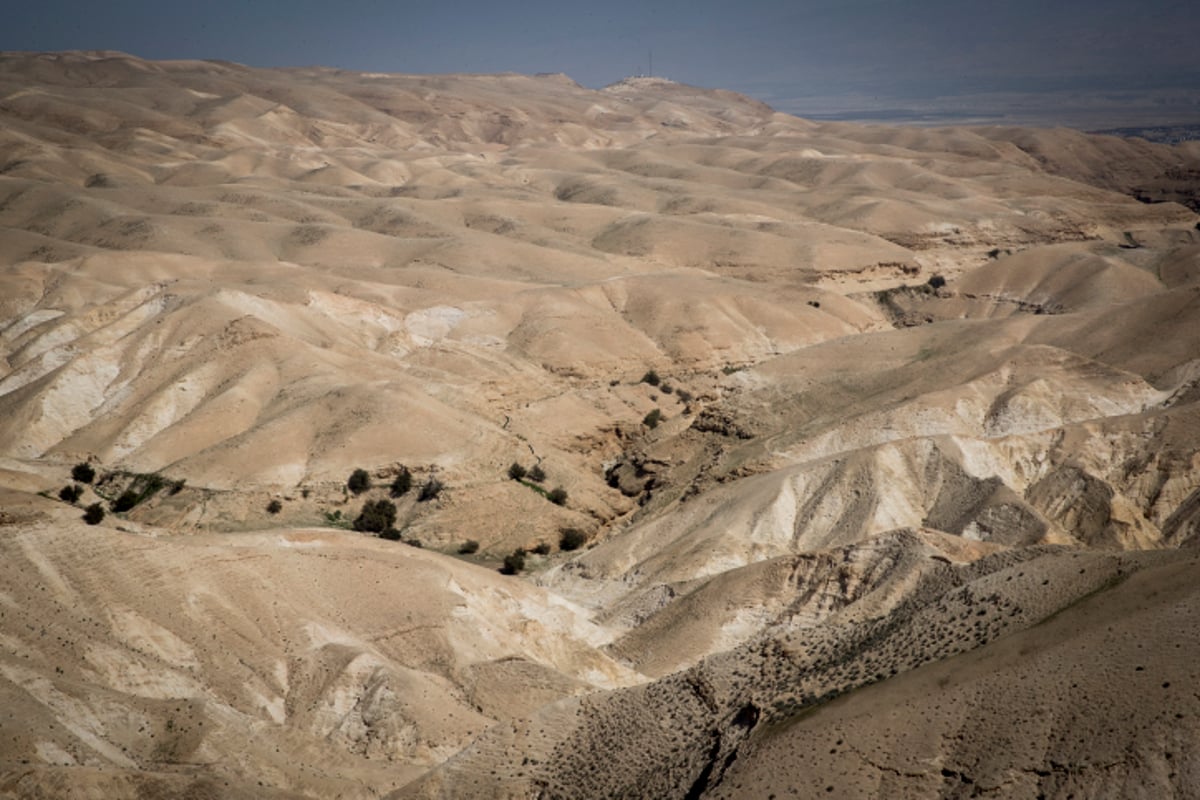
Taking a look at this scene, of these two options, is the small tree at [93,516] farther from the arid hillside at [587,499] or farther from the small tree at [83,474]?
the small tree at [83,474]

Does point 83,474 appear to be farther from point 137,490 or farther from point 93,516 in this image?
point 93,516

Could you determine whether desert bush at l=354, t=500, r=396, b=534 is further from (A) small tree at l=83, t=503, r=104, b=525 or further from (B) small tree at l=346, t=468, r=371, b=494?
(A) small tree at l=83, t=503, r=104, b=525

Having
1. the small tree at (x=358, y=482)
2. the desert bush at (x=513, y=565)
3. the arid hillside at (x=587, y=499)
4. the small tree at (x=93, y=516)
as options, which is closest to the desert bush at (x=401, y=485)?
the arid hillside at (x=587, y=499)

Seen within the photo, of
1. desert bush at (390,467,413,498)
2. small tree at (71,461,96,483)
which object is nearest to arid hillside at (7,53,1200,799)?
desert bush at (390,467,413,498)

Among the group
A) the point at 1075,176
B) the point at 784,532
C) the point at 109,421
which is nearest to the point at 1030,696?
the point at 784,532

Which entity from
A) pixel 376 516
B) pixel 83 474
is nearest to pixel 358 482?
pixel 376 516

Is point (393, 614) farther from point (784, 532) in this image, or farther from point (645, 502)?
point (645, 502)
